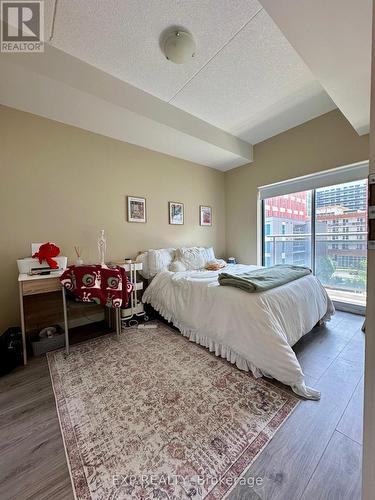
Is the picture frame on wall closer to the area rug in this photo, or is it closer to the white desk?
the white desk

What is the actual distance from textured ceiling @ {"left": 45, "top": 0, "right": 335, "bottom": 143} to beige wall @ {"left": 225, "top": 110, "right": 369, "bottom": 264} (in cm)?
30

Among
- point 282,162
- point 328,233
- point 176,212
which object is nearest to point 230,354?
point 176,212

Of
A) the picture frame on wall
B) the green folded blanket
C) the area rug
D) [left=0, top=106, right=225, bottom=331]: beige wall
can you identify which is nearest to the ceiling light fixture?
[left=0, top=106, right=225, bottom=331]: beige wall

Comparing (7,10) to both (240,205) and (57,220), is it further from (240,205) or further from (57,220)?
(240,205)

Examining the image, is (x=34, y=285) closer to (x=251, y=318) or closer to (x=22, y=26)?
(x=251, y=318)

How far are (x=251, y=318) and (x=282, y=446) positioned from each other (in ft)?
2.41

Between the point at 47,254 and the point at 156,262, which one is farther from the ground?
the point at 47,254

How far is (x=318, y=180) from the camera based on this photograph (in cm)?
297

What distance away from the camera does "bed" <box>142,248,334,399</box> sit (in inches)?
58.5

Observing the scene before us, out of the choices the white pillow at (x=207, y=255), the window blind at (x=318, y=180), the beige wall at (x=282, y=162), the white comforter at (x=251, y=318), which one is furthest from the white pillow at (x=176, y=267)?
the window blind at (x=318, y=180)

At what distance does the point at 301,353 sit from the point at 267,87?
9.44 ft

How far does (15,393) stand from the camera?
1487 mm

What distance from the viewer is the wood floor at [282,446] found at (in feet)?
2.94

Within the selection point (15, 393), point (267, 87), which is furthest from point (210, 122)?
point (15, 393)
